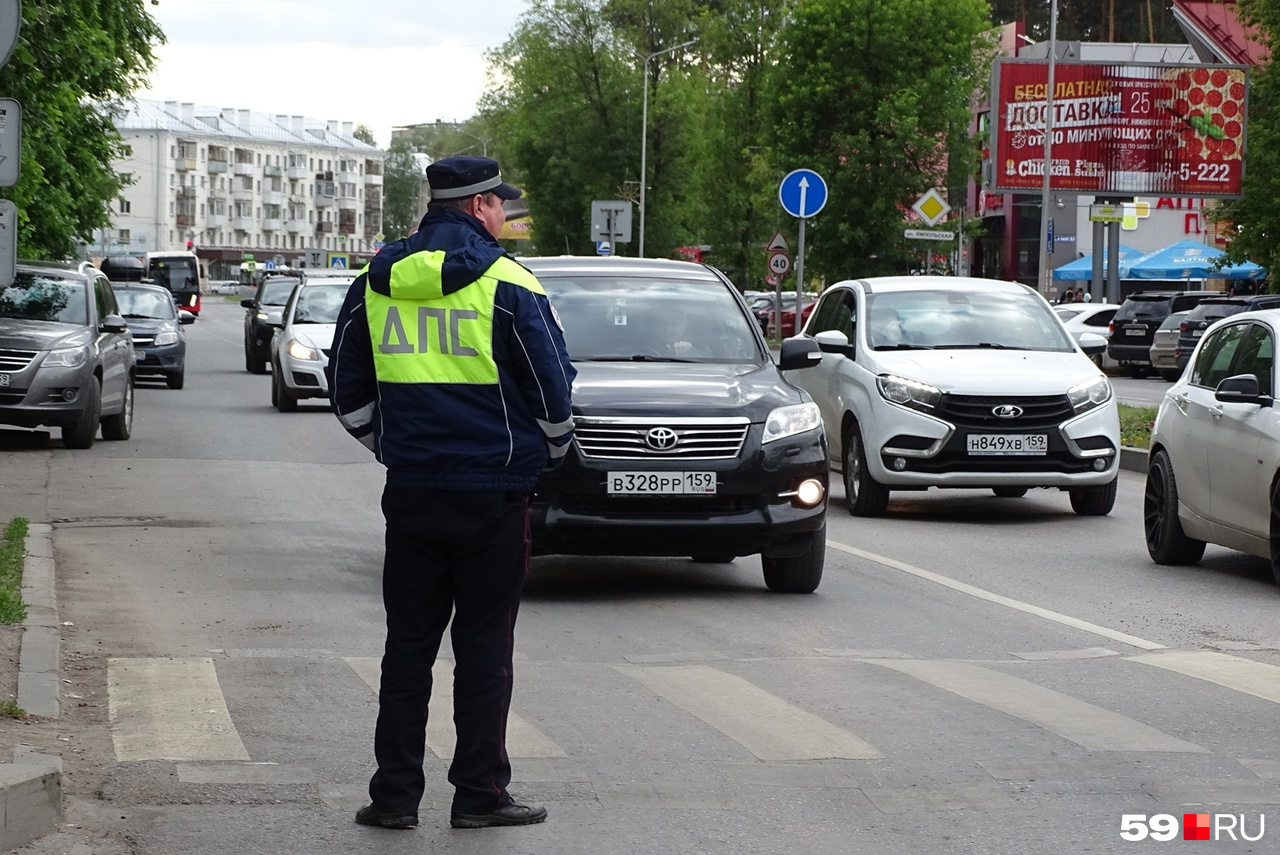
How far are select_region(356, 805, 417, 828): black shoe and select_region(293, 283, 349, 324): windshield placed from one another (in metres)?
22.1

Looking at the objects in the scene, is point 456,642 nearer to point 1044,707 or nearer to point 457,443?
point 457,443

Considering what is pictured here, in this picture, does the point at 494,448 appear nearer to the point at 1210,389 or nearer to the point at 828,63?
the point at 1210,389

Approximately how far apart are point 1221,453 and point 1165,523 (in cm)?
82

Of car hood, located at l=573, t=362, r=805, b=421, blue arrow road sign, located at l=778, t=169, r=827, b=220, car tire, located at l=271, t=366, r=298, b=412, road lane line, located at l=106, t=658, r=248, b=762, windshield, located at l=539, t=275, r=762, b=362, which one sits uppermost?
blue arrow road sign, located at l=778, t=169, r=827, b=220

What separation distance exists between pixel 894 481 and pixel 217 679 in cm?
744

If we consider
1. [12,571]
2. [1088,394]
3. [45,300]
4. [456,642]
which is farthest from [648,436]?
[45,300]

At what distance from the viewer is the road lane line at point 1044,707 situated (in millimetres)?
6680

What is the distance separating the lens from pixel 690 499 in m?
9.88

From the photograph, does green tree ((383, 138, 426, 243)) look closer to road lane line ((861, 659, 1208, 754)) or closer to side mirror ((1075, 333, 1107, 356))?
side mirror ((1075, 333, 1107, 356))

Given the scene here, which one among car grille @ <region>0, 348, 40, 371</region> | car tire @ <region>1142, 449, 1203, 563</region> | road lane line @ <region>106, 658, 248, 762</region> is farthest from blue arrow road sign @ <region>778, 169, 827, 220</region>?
road lane line @ <region>106, 658, 248, 762</region>

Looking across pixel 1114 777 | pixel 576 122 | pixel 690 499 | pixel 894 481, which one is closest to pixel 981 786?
pixel 1114 777

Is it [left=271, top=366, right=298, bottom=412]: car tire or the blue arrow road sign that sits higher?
the blue arrow road sign

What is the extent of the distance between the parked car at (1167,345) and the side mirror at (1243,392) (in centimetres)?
2916

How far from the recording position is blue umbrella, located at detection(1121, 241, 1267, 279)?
183 ft
